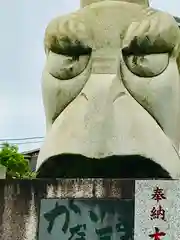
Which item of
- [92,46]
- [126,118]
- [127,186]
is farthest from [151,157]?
[92,46]

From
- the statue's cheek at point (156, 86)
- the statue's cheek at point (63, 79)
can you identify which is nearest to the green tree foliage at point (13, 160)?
the statue's cheek at point (63, 79)

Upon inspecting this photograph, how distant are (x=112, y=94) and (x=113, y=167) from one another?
1.78ft

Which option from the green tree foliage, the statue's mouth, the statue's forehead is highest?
the green tree foliage

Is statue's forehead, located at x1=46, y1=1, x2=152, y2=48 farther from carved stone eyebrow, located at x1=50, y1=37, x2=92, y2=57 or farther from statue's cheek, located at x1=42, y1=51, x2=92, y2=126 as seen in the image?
statue's cheek, located at x1=42, y1=51, x2=92, y2=126

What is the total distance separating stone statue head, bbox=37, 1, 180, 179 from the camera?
3977mm

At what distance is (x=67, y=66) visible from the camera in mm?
4340

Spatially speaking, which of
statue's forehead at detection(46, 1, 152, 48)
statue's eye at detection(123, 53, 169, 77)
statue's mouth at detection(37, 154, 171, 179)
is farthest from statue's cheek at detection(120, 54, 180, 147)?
statue's mouth at detection(37, 154, 171, 179)

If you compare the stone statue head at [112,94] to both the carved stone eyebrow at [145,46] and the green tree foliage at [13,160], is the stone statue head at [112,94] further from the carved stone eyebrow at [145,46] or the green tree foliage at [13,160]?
the green tree foliage at [13,160]

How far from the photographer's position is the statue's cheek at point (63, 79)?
430 cm

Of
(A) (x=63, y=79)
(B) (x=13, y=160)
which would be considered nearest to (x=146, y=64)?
(A) (x=63, y=79)

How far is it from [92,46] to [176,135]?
37.6 inches

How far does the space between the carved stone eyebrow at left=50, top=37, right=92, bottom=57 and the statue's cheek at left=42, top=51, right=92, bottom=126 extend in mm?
39

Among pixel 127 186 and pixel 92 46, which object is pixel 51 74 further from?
pixel 127 186

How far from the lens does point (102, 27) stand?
14.4 ft
